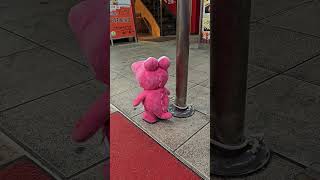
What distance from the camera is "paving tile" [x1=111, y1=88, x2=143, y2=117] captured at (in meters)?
2.38

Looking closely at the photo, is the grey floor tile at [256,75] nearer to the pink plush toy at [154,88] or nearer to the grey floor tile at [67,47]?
the grey floor tile at [67,47]

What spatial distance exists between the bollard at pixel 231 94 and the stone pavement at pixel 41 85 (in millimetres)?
169

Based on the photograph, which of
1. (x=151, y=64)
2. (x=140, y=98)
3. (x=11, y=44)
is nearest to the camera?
(x=11, y=44)

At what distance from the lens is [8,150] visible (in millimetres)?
406

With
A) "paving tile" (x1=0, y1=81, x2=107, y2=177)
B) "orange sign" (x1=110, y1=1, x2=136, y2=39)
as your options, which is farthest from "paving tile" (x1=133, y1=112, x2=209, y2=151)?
"orange sign" (x1=110, y1=1, x2=136, y2=39)

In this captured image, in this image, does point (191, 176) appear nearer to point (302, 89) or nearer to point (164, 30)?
point (302, 89)

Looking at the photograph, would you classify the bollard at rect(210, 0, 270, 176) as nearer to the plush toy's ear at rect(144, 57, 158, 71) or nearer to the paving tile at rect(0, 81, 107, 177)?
the paving tile at rect(0, 81, 107, 177)

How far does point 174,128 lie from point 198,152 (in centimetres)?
32

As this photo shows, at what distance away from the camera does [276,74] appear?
491mm

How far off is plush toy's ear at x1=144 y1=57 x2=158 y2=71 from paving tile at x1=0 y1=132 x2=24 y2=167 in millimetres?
1726

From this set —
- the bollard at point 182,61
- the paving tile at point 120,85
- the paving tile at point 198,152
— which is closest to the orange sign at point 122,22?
the paving tile at point 120,85

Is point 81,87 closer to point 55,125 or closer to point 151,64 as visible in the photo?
point 55,125

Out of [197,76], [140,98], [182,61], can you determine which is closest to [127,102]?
[140,98]

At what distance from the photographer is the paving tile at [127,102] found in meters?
2.38
